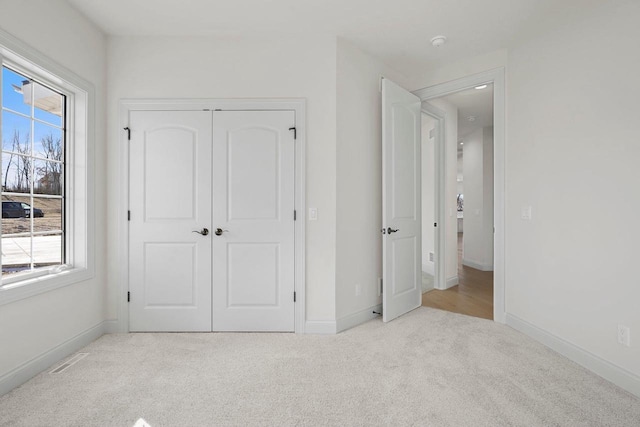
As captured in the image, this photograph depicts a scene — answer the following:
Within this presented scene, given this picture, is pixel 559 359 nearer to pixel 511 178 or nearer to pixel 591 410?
pixel 591 410

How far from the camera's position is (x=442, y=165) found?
14.1ft

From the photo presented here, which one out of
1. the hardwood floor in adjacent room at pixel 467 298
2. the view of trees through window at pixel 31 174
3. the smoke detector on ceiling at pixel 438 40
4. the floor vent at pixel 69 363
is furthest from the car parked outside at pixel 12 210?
the hardwood floor in adjacent room at pixel 467 298

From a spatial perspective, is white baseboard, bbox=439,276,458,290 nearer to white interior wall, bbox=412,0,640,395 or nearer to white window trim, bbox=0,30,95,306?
white interior wall, bbox=412,0,640,395

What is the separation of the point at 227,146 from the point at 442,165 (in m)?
2.95

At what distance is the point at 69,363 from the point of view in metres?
2.30

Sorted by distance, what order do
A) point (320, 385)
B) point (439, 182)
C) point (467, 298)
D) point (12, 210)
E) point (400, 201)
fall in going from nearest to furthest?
point (320, 385), point (12, 210), point (400, 201), point (467, 298), point (439, 182)

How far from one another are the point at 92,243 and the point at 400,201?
9.58 ft

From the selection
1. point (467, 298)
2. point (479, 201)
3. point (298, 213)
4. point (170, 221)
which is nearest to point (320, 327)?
point (298, 213)

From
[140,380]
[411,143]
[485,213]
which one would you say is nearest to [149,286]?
Answer: [140,380]

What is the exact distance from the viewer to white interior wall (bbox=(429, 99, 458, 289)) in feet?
14.6

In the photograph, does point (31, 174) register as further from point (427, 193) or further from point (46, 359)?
point (427, 193)

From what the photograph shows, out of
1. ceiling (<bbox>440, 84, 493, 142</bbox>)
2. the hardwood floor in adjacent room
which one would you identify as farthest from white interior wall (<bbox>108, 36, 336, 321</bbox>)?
ceiling (<bbox>440, 84, 493, 142</bbox>)

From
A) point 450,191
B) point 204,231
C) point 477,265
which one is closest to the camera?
point 204,231

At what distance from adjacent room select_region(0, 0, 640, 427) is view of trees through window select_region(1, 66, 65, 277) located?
15mm
